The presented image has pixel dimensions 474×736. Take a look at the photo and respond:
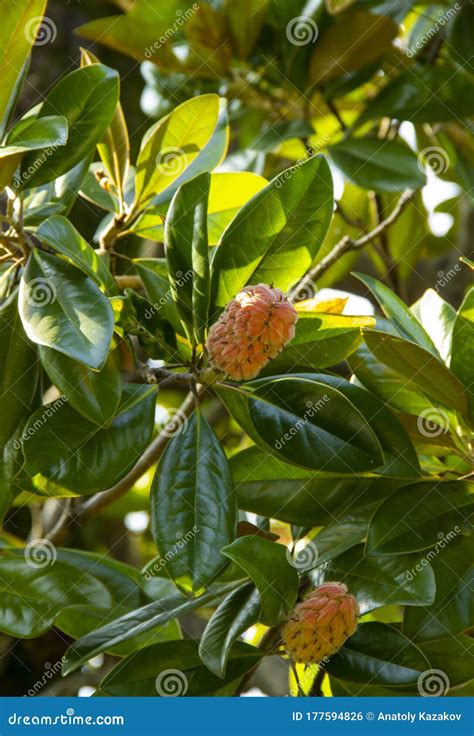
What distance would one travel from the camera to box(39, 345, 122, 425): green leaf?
0.96 m

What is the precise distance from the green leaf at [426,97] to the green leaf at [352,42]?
7 cm

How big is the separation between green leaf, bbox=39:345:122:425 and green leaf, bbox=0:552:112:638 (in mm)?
285

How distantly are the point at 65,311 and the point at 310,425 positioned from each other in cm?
27

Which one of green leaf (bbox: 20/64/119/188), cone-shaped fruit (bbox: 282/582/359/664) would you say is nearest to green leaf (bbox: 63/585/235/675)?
cone-shaped fruit (bbox: 282/582/359/664)

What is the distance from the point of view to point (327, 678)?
1207 millimetres

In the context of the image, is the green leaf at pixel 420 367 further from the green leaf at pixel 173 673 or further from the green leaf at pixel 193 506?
the green leaf at pixel 173 673

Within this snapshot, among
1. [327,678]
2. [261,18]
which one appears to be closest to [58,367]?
[327,678]

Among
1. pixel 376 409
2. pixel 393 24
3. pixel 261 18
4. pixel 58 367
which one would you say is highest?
pixel 393 24

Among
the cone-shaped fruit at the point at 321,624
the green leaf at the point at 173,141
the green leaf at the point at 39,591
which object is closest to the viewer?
the cone-shaped fruit at the point at 321,624

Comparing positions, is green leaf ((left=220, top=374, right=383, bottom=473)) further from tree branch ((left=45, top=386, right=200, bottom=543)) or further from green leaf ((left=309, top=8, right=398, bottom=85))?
green leaf ((left=309, top=8, right=398, bottom=85))

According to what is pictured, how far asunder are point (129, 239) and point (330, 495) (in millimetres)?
470

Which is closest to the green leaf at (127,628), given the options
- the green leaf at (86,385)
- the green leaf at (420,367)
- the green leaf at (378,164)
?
the green leaf at (86,385)

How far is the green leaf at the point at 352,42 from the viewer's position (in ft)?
5.47
